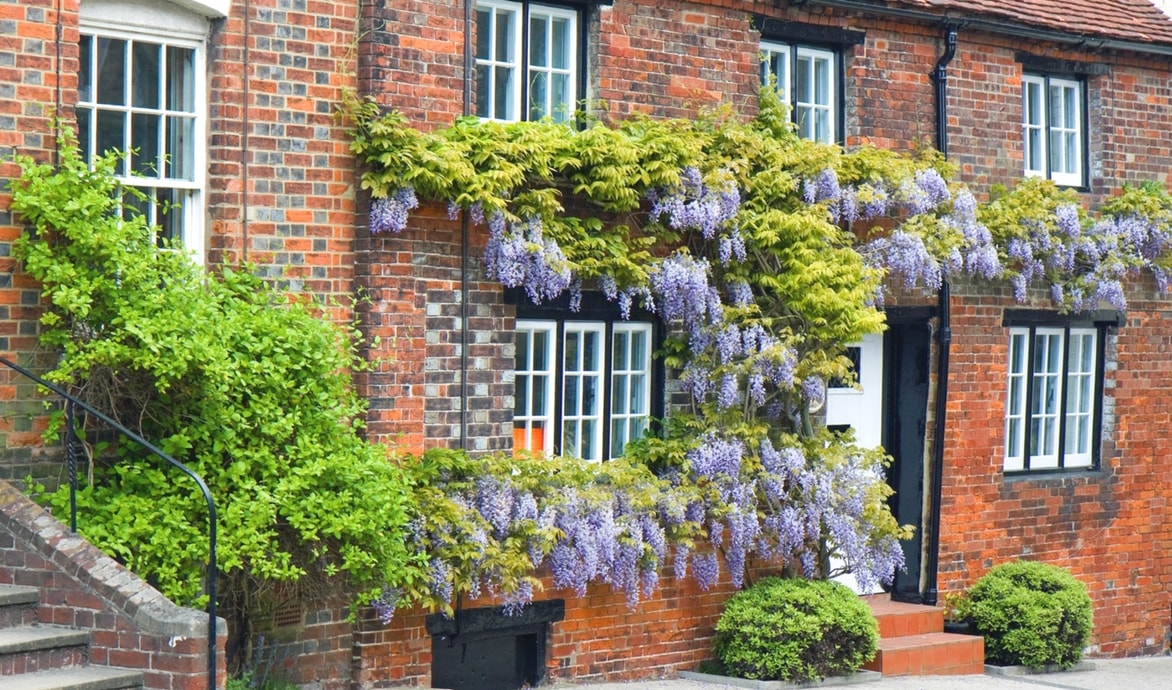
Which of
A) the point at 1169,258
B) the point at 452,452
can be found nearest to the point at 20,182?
the point at 452,452

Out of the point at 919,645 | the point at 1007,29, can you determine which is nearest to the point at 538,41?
the point at 1007,29

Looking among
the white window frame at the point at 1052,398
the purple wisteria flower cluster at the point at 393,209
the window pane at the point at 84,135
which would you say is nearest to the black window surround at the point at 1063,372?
the white window frame at the point at 1052,398

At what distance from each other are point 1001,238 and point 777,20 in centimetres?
312

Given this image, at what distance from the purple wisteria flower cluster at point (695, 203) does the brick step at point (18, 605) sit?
5.65 meters

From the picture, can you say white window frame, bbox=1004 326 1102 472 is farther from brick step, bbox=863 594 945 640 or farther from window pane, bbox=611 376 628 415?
window pane, bbox=611 376 628 415

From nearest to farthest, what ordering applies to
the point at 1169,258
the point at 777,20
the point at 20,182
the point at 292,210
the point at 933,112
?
1. the point at 20,182
2. the point at 292,210
3. the point at 777,20
4. the point at 933,112
5. the point at 1169,258

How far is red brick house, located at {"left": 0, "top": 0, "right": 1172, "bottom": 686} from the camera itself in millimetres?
10977

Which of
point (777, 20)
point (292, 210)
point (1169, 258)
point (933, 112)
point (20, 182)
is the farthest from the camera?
point (1169, 258)

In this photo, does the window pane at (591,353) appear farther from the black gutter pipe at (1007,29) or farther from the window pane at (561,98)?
the black gutter pipe at (1007,29)

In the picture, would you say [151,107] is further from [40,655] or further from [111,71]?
[40,655]

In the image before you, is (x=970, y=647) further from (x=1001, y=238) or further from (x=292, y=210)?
(x=292, y=210)

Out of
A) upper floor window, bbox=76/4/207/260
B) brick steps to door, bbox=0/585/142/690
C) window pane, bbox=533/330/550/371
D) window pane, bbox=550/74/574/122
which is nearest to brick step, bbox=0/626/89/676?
brick steps to door, bbox=0/585/142/690

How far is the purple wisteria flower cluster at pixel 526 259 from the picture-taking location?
39.8ft

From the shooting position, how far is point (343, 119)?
11609mm
